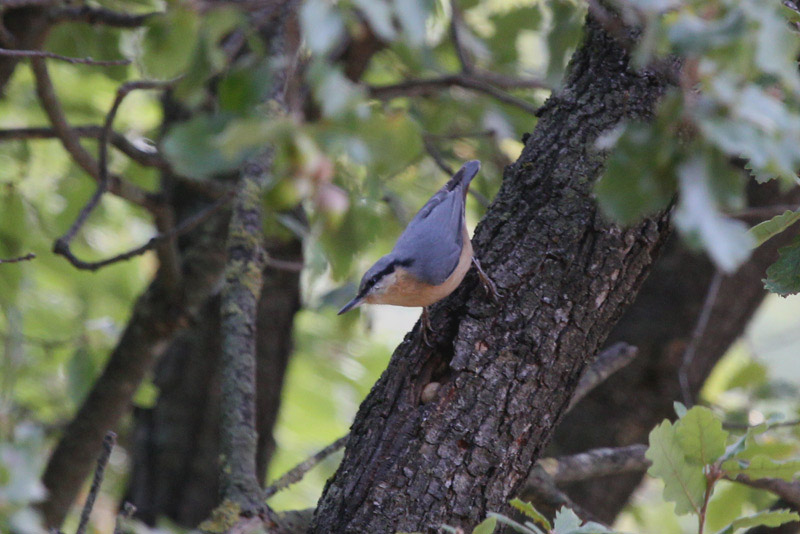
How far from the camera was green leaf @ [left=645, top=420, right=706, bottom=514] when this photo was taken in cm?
152

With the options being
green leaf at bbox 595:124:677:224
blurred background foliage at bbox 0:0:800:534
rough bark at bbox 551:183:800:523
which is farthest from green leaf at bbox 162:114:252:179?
rough bark at bbox 551:183:800:523

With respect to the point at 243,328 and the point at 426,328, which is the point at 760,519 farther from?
the point at 243,328

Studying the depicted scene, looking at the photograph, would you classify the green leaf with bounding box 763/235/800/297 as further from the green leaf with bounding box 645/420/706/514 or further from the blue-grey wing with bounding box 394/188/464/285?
the blue-grey wing with bounding box 394/188/464/285

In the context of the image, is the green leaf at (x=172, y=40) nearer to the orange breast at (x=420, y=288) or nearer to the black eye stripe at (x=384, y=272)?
the orange breast at (x=420, y=288)

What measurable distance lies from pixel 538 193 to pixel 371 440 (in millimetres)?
736

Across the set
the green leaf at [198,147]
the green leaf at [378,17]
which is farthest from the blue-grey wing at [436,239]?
the green leaf at [378,17]

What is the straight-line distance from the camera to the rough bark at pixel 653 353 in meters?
3.59

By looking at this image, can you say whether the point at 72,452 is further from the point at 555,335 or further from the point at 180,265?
the point at 555,335

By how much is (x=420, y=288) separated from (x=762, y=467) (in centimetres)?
106

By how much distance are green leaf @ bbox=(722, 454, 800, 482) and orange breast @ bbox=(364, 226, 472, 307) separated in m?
0.81

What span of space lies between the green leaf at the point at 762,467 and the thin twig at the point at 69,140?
2456 millimetres

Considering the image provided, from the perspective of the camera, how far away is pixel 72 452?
3432mm

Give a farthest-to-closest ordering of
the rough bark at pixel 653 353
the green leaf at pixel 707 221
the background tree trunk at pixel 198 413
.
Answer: the background tree trunk at pixel 198 413 < the rough bark at pixel 653 353 < the green leaf at pixel 707 221

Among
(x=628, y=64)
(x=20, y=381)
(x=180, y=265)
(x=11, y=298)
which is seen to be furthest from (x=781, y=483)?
(x=20, y=381)
